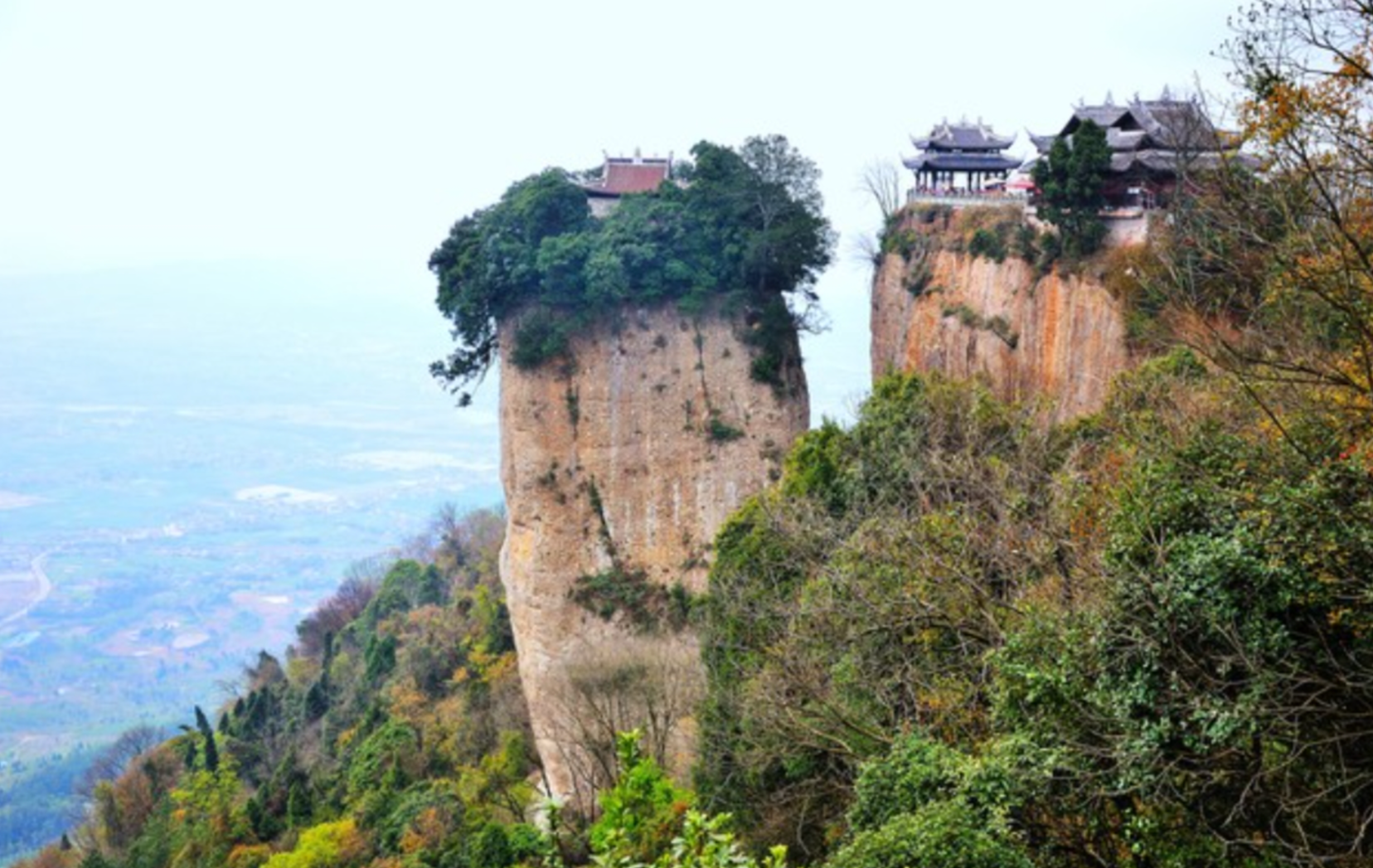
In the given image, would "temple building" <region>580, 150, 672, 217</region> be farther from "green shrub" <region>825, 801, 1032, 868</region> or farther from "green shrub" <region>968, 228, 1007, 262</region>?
"green shrub" <region>825, 801, 1032, 868</region>

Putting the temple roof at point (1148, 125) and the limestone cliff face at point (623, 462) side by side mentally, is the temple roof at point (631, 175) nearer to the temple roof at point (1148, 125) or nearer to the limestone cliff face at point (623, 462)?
the limestone cliff face at point (623, 462)

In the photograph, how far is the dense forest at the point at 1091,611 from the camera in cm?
664

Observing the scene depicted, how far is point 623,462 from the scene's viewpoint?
79.3 feet

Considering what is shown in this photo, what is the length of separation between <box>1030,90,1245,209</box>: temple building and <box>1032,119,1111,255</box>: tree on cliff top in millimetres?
330

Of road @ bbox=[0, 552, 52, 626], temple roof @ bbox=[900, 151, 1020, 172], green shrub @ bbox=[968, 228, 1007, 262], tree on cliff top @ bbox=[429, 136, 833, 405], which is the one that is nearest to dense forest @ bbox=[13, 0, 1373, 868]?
green shrub @ bbox=[968, 228, 1007, 262]

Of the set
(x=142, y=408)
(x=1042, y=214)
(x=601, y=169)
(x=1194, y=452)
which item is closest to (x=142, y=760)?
Result: (x=601, y=169)

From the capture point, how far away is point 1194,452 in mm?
8062

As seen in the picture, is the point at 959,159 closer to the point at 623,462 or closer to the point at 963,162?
the point at 963,162

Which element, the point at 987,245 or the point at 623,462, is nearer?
the point at 987,245

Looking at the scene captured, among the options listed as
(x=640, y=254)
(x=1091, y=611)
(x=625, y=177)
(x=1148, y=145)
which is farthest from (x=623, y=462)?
(x=1091, y=611)

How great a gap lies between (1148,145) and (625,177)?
1275 cm

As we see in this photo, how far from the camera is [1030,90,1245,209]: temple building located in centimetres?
1709

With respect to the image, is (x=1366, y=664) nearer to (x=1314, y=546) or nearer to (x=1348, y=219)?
(x=1314, y=546)

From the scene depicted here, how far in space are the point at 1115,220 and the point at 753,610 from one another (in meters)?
8.96
